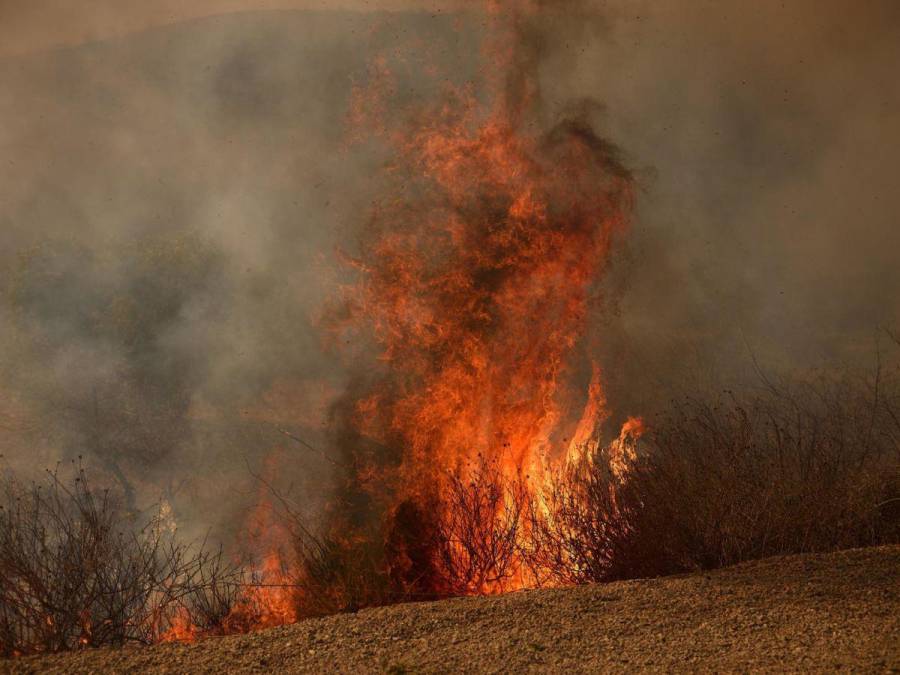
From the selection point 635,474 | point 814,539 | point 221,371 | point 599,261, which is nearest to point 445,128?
point 599,261

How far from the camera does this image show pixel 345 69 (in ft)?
71.7

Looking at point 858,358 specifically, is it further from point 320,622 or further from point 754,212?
point 320,622

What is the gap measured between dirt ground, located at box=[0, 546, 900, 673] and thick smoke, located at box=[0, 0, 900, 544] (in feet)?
40.3

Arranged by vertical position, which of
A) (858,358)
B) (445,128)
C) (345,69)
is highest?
(345,69)

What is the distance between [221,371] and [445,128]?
11277mm

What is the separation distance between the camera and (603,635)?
5.69m

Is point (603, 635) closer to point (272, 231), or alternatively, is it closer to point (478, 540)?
point (478, 540)

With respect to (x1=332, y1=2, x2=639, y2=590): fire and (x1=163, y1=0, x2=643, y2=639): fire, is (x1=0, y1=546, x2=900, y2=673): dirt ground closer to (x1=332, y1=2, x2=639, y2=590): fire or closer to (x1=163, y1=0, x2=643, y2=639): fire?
(x1=163, y1=0, x2=643, y2=639): fire

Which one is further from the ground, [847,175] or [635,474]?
[847,175]

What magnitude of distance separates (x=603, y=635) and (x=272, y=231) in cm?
1797

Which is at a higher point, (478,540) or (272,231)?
(272,231)

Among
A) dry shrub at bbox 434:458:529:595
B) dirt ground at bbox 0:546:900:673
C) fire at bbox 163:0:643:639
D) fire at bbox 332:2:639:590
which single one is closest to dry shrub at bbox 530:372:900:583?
dry shrub at bbox 434:458:529:595

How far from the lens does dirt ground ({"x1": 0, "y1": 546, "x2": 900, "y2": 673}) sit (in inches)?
204

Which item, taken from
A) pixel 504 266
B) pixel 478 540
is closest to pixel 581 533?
pixel 478 540
